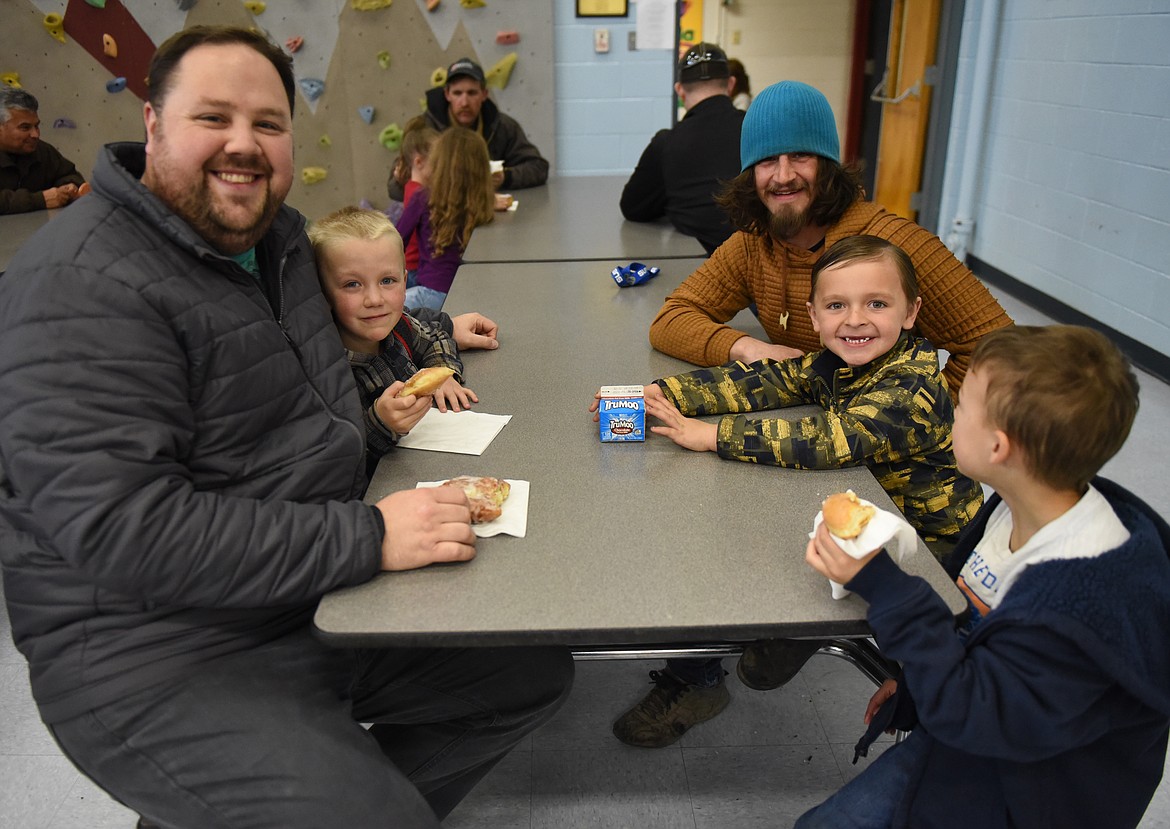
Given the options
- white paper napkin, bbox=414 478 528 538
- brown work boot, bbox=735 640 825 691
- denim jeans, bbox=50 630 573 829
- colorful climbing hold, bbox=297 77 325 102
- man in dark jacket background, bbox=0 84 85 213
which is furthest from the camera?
colorful climbing hold, bbox=297 77 325 102

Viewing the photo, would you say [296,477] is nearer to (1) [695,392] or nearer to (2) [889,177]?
(1) [695,392]

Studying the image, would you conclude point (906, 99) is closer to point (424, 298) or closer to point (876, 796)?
point (424, 298)

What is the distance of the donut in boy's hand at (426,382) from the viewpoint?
161cm

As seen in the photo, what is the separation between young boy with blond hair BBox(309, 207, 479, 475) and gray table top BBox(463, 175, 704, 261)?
124 centimetres

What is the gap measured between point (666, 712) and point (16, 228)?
3.04 metres

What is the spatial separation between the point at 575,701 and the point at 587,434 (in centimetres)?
86

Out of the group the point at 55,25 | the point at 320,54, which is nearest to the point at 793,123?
the point at 320,54

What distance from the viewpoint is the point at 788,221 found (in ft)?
6.63

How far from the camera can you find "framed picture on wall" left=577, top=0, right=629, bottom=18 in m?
5.34

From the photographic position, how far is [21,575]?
126 centimetres

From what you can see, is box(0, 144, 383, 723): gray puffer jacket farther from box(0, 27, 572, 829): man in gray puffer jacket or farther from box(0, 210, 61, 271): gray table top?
box(0, 210, 61, 271): gray table top

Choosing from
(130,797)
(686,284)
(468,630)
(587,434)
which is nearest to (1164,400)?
(686,284)

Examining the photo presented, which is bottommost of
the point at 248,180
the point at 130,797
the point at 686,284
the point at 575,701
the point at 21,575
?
the point at 575,701

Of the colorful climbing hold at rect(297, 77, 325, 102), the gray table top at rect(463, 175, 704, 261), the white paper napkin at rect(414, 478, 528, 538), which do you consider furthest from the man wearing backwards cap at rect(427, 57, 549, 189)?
the white paper napkin at rect(414, 478, 528, 538)
